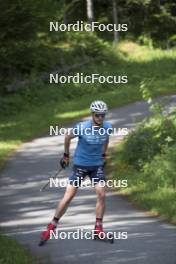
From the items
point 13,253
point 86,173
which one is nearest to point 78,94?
point 86,173

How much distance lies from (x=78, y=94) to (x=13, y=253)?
21603 mm

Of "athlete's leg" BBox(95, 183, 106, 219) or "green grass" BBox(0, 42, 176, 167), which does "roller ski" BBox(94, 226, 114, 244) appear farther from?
"green grass" BBox(0, 42, 176, 167)

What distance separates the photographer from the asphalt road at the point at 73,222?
9.44 meters

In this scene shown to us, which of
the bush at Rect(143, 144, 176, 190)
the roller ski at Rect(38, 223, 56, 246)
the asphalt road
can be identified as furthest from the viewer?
the bush at Rect(143, 144, 176, 190)

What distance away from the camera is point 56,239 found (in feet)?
34.1

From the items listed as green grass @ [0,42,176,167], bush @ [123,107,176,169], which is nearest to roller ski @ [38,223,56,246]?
bush @ [123,107,176,169]

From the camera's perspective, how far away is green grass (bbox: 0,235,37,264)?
8953 mm

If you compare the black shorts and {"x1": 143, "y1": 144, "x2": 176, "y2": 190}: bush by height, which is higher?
the black shorts

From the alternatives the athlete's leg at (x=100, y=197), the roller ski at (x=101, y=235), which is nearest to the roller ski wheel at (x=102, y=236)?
the roller ski at (x=101, y=235)

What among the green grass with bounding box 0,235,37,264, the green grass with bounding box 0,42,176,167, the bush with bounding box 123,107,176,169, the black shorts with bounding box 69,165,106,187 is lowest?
the green grass with bounding box 0,42,176,167

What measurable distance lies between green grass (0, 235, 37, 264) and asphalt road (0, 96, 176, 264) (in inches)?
9.0

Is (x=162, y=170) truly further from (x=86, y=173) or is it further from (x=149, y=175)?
(x=86, y=173)

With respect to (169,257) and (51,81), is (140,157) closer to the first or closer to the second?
(169,257)

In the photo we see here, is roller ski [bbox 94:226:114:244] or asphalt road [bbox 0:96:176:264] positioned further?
roller ski [bbox 94:226:114:244]
